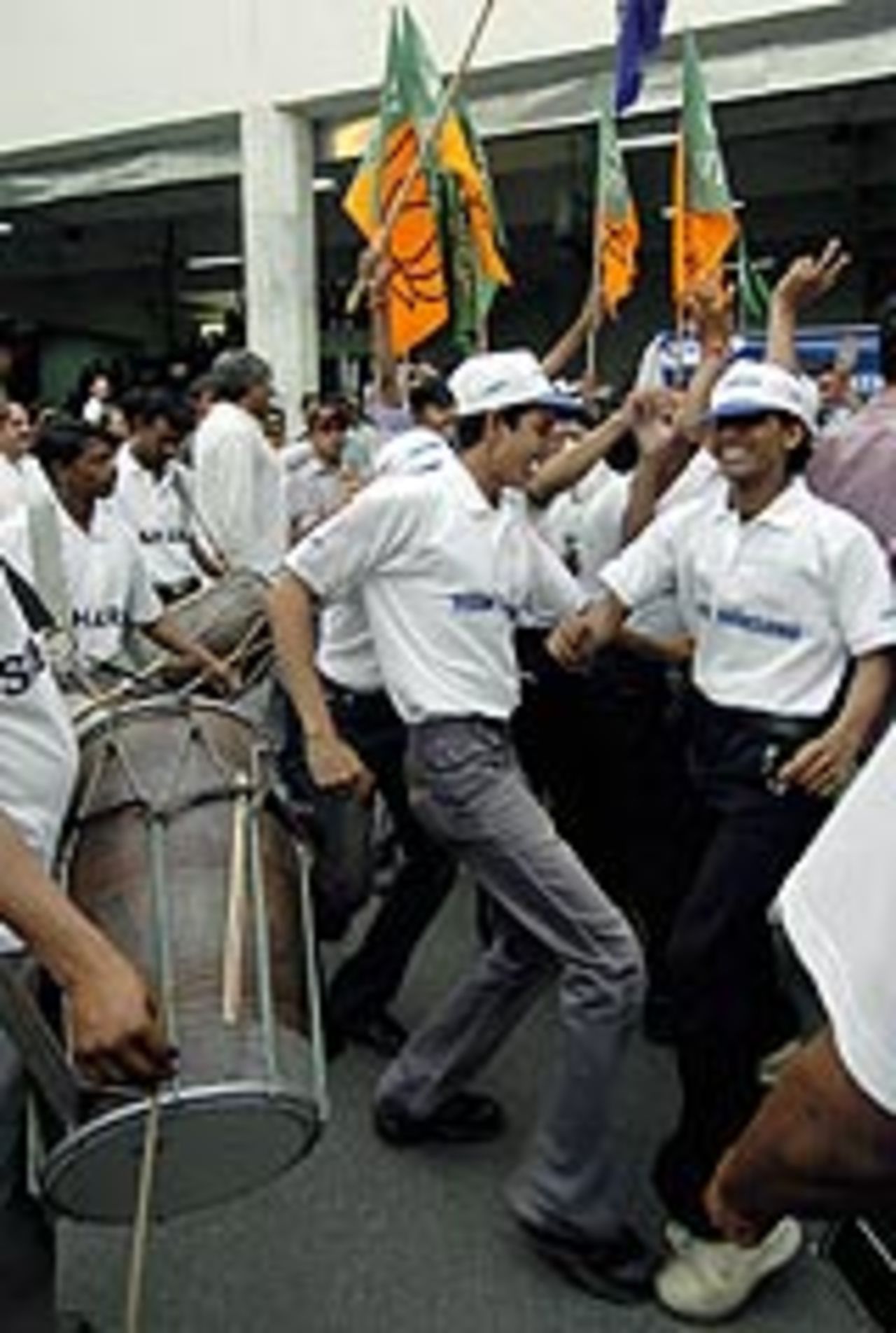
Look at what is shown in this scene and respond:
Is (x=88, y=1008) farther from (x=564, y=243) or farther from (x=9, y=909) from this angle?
(x=564, y=243)

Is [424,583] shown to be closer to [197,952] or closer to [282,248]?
[197,952]

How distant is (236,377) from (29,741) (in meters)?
6.37

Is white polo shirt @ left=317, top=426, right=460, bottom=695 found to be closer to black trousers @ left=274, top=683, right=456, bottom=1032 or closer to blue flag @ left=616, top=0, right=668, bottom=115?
black trousers @ left=274, top=683, right=456, bottom=1032

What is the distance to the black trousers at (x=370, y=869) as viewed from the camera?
4223 mm

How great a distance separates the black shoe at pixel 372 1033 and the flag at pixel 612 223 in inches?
135

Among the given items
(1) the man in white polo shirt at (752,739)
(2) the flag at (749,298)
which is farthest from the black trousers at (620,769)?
(2) the flag at (749,298)

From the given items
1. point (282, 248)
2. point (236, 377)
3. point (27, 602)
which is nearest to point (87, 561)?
point (27, 602)

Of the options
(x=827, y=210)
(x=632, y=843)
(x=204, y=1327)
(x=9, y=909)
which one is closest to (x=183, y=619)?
(x=632, y=843)

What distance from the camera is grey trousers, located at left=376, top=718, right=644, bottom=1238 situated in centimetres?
356

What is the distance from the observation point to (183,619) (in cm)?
507

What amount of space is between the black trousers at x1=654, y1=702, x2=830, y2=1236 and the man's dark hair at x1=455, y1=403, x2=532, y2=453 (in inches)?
32.5

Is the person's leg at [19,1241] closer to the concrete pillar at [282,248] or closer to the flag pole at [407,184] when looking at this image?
the flag pole at [407,184]

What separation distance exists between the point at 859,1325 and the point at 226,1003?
1522mm

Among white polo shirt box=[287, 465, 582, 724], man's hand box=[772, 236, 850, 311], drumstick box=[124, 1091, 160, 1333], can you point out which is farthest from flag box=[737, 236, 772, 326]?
drumstick box=[124, 1091, 160, 1333]
